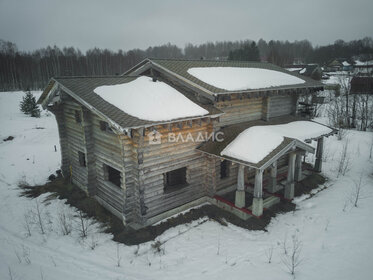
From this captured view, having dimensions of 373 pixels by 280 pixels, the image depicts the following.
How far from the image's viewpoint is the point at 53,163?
18.3 metres

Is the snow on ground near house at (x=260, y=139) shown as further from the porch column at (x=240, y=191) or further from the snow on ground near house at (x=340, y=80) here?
the snow on ground near house at (x=340, y=80)

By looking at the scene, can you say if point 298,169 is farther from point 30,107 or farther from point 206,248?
point 30,107

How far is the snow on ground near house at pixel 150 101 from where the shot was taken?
9633 millimetres

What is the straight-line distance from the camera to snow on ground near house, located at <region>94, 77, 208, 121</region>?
9.63m

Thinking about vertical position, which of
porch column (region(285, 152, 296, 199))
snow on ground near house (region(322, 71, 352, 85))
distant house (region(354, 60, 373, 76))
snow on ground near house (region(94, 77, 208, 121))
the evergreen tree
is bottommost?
porch column (region(285, 152, 296, 199))

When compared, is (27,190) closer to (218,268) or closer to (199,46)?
(218,268)

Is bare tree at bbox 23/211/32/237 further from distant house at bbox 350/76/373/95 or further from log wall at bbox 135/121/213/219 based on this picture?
distant house at bbox 350/76/373/95

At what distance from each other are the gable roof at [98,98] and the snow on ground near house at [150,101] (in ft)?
0.98

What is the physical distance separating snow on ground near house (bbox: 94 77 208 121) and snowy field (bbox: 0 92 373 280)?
4.87m

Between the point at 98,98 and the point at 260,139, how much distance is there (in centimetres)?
730

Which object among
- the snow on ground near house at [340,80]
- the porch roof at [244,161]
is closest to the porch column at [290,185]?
the porch roof at [244,161]

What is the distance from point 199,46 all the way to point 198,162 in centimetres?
18103

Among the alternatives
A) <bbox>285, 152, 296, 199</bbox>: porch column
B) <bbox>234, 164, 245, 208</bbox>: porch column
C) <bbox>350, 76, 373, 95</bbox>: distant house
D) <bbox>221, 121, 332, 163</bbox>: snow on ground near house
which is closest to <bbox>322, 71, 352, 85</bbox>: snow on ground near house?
<bbox>350, 76, 373, 95</bbox>: distant house

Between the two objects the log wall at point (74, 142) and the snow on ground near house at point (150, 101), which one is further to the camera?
the log wall at point (74, 142)
